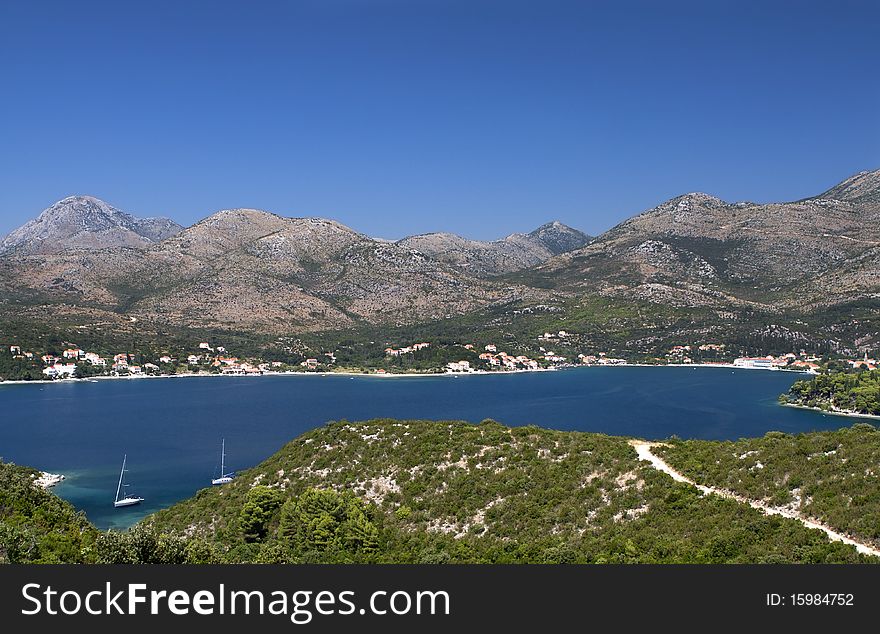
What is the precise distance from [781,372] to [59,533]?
5015 inches

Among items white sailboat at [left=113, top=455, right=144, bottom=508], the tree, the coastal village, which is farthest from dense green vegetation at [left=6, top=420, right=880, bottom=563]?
the coastal village

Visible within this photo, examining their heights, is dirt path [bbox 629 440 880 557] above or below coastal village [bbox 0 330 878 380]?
below

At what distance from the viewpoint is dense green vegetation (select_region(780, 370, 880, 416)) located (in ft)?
262

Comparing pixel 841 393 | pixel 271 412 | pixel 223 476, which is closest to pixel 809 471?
pixel 223 476

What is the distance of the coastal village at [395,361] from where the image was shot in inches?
4707

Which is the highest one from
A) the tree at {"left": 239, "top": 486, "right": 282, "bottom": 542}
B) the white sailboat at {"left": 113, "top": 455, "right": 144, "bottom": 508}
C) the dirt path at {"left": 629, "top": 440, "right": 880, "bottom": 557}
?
the dirt path at {"left": 629, "top": 440, "right": 880, "bottom": 557}

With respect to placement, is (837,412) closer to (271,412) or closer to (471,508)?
(271,412)

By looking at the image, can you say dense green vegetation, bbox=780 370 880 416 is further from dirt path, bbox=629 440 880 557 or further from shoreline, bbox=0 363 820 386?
dirt path, bbox=629 440 880 557

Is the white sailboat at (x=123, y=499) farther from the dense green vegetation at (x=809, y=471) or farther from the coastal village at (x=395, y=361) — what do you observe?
Result: the coastal village at (x=395, y=361)

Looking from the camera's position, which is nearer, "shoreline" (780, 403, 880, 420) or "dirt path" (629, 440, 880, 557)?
"dirt path" (629, 440, 880, 557)

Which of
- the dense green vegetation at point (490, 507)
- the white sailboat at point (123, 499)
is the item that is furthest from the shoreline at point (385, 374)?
the dense green vegetation at point (490, 507)

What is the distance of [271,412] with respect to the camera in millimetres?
83688

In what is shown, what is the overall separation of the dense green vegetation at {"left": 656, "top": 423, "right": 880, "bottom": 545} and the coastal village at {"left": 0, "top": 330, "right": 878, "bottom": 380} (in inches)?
3994

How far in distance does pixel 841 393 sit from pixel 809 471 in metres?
75.9
